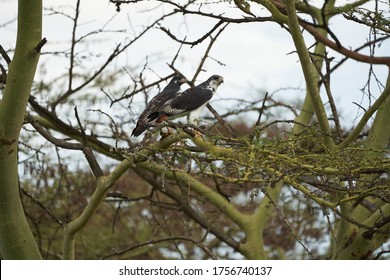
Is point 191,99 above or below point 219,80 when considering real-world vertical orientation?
below

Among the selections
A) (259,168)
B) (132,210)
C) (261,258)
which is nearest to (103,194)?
(259,168)

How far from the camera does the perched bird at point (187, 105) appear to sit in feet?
19.5

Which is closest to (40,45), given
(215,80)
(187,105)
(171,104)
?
(171,104)

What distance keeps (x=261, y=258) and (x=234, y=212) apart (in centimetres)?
54

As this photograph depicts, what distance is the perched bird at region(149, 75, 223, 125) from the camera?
19.5 feet

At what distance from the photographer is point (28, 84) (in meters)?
4.88

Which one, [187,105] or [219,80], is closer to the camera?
[187,105]

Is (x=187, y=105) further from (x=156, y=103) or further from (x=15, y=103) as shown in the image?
(x=15, y=103)

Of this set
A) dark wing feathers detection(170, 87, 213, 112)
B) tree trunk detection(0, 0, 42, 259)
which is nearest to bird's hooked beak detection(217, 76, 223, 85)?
dark wing feathers detection(170, 87, 213, 112)

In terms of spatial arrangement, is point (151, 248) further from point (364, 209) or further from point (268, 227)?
point (364, 209)

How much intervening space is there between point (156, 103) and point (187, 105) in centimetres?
24

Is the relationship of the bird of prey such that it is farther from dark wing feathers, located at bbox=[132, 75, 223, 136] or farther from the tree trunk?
the tree trunk

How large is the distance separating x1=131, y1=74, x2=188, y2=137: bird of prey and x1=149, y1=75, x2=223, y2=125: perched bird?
0.03 m

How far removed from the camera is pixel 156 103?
6.13 m
